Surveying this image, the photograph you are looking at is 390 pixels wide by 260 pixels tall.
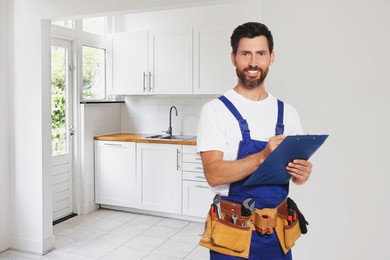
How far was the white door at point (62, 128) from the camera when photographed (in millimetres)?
4492

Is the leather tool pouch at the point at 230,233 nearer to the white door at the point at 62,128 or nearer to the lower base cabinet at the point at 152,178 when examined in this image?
the lower base cabinet at the point at 152,178

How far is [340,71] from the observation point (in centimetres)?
247

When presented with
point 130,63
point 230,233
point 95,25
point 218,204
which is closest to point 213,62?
point 130,63

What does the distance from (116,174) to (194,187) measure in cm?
108

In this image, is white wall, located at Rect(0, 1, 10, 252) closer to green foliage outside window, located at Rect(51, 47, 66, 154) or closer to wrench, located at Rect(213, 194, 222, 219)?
green foliage outside window, located at Rect(51, 47, 66, 154)

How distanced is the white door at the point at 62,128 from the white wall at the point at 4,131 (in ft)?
2.64

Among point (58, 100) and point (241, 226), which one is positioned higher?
point (58, 100)

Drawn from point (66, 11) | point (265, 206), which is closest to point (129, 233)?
point (66, 11)

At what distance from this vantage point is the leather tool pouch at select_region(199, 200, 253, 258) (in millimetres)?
1414

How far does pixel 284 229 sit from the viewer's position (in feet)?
4.87

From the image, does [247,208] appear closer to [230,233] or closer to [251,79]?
[230,233]

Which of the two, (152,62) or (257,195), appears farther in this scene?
(152,62)

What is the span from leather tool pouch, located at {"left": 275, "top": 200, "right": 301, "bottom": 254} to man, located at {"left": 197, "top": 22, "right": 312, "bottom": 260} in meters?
0.02

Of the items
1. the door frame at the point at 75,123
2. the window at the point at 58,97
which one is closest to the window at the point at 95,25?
the door frame at the point at 75,123
